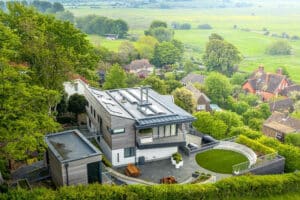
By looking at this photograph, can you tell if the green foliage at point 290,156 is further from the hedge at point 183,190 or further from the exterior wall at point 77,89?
the exterior wall at point 77,89

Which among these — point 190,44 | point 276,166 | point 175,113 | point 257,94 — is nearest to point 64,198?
point 175,113

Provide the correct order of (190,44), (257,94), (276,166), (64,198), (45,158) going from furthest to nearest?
1. (190,44)
2. (257,94)
3. (276,166)
4. (45,158)
5. (64,198)

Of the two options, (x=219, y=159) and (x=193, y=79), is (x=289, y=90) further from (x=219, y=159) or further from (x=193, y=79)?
(x=219, y=159)

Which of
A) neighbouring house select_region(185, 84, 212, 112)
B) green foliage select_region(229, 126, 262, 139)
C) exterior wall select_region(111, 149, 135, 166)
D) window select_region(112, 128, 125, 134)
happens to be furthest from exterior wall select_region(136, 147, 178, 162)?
neighbouring house select_region(185, 84, 212, 112)

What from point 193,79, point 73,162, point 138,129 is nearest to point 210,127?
point 138,129

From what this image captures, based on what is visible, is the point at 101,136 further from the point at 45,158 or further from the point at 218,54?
the point at 218,54

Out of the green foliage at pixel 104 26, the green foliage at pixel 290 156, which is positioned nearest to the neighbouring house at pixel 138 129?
the green foliage at pixel 290 156
